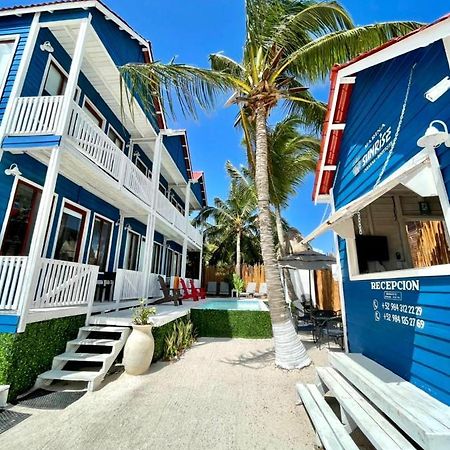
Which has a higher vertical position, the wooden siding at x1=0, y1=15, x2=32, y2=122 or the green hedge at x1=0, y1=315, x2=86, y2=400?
the wooden siding at x1=0, y1=15, x2=32, y2=122

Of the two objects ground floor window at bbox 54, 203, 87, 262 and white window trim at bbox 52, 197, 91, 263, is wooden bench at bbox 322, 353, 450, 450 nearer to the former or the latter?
white window trim at bbox 52, 197, 91, 263

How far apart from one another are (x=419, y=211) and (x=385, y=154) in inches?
128

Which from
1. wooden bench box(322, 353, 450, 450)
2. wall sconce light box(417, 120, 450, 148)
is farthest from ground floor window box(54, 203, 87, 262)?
wall sconce light box(417, 120, 450, 148)

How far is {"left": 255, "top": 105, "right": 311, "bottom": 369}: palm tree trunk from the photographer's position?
6.36 m

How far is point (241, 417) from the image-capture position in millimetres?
4098

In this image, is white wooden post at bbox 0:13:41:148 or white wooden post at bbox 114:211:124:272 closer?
white wooden post at bbox 0:13:41:148

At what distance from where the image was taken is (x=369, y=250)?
6059 millimetres

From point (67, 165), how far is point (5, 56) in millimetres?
3133

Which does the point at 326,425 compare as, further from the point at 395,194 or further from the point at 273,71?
the point at 273,71

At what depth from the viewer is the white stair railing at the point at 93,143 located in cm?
684

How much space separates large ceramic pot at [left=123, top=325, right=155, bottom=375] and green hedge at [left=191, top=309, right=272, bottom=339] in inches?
169

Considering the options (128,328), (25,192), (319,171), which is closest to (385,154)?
(319,171)

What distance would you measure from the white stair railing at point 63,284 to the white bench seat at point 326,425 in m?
5.43

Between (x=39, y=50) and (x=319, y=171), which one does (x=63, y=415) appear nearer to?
(x=319, y=171)
